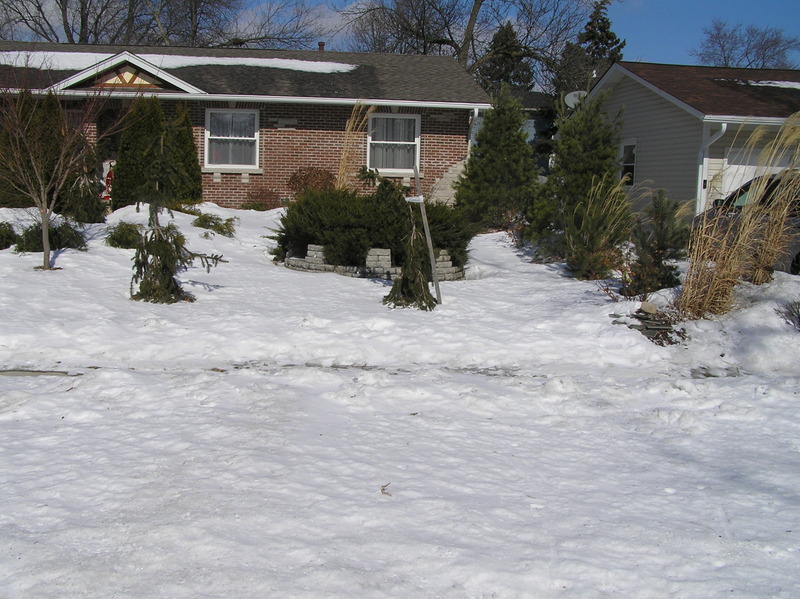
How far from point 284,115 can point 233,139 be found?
55.9 inches

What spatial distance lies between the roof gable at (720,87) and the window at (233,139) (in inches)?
371

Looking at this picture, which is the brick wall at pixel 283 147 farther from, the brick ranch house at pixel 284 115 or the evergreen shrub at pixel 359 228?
the evergreen shrub at pixel 359 228

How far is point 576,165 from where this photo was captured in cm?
1287

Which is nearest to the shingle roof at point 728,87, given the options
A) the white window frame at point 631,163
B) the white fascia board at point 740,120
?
the white fascia board at point 740,120

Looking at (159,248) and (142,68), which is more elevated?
(142,68)

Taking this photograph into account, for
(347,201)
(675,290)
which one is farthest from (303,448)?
(347,201)

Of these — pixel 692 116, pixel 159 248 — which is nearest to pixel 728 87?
pixel 692 116

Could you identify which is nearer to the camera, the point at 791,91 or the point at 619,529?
the point at 619,529

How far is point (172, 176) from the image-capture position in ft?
29.8

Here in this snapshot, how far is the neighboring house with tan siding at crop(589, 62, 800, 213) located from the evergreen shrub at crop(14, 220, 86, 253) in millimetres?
10338

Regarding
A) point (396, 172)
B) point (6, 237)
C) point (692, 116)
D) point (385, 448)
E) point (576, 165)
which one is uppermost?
point (692, 116)

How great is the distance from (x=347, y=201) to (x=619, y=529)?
8.24 metres

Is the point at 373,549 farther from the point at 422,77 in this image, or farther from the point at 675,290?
the point at 422,77

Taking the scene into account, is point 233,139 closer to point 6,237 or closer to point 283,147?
point 283,147
